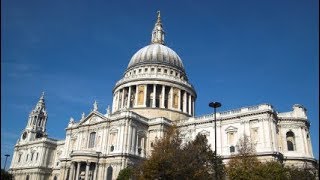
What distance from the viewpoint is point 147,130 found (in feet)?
200

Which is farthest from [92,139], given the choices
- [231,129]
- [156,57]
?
[156,57]

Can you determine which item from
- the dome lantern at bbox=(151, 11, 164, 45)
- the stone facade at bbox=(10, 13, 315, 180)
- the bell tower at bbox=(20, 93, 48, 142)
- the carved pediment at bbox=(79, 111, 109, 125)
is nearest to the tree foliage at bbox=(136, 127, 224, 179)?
the stone facade at bbox=(10, 13, 315, 180)

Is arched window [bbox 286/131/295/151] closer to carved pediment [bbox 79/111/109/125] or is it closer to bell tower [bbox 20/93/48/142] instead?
carved pediment [bbox 79/111/109/125]

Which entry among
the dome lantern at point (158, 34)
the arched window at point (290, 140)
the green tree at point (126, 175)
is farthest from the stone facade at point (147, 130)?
the green tree at point (126, 175)

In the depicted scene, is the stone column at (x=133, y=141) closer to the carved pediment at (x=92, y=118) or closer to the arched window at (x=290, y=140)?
the carved pediment at (x=92, y=118)

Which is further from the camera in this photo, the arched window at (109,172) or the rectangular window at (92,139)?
the rectangular window at (92,139)

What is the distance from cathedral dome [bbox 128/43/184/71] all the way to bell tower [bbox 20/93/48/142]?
2813 centimetres

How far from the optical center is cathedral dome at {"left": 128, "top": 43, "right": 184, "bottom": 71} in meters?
77.0

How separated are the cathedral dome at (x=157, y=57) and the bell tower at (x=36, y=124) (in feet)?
92.3

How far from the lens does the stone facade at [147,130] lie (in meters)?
52.0

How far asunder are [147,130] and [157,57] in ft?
74.5

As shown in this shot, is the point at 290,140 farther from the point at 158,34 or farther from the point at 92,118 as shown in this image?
the point at 158,34

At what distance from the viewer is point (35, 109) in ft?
287

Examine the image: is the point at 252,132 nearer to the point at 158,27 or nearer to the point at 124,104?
the point at 124,104
